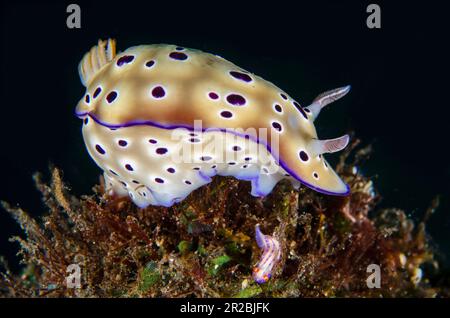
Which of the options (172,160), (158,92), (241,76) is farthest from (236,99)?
(172,160)

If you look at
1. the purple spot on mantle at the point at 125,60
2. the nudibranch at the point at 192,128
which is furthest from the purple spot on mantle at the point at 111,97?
the purple spot on mantle at the point at 125,60

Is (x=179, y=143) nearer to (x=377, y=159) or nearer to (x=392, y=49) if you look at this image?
(x=377, y=159)

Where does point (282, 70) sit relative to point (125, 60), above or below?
below

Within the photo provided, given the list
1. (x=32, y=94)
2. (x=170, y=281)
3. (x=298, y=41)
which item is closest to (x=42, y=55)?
(x=32, y=94)

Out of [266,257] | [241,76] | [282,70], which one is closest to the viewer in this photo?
[266,257]

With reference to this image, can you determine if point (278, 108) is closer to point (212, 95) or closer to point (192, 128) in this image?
point (212, 95)

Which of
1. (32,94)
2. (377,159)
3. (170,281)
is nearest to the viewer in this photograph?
(170,281)
